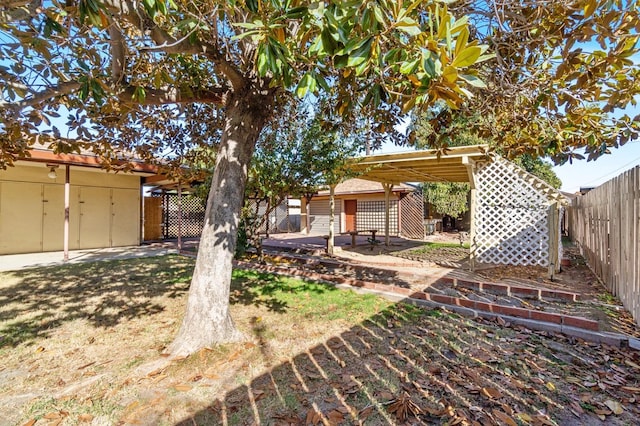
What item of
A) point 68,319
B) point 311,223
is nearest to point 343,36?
point 68,319

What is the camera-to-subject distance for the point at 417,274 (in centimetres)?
684

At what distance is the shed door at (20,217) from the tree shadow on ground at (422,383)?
1129 cm

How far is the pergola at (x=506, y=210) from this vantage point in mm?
7109

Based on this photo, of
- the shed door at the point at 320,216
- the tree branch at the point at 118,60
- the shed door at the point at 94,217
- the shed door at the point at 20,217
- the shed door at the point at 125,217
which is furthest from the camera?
the shed door at the point at 320,216

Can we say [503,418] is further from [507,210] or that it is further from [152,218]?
[152,218]

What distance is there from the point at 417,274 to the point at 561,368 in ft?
13.3

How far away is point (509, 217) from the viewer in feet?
24.9

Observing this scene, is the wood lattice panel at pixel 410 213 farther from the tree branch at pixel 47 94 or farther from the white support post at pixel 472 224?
the tree branch at pixel 47 94

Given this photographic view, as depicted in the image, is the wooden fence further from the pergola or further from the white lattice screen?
the white lattice screen

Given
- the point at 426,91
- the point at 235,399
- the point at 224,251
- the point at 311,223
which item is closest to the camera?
the point at 426,91

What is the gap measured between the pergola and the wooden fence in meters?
0.91

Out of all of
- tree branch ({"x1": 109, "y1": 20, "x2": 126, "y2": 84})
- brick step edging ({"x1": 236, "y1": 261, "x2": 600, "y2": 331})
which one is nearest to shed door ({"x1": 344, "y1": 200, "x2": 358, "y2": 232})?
brick step edging ({"x1": 236, "y1": 261, "x2": 600, "y2": 331})

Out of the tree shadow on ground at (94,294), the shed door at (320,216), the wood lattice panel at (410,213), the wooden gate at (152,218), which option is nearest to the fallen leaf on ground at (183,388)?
the tree shadow on ground at (94,294)

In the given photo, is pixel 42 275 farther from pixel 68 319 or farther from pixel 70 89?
Result: pixel 70 89
